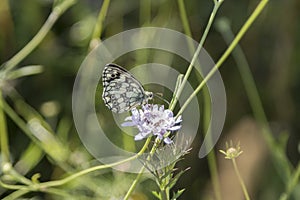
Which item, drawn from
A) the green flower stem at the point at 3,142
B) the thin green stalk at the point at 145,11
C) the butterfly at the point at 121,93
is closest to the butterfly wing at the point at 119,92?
the butterfly at the point at 121,93

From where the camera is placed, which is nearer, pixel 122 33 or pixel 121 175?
pixel 121 175

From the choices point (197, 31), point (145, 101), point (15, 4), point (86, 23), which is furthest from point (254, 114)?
point (145, 101)

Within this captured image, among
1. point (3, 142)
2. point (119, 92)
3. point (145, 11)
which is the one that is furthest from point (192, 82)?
point (119, 92)

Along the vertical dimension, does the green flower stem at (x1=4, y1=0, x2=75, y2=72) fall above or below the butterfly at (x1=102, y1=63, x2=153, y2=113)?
above

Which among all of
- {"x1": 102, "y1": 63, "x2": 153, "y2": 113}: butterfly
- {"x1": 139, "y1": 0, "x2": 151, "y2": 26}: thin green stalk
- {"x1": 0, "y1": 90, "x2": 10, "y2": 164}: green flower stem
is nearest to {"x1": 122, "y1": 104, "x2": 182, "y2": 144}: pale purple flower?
{"x1": 102, "y1": 63, "x2": 153, "y2": 113}: butterfly

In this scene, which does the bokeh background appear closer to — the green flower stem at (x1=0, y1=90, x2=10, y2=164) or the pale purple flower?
the green flower stem at (x1=0, y1=90, x2=10, y2=164)

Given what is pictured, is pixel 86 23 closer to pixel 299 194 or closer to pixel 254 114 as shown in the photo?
pixel 254 114

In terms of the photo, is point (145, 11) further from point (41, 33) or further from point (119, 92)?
point (119, 92)
